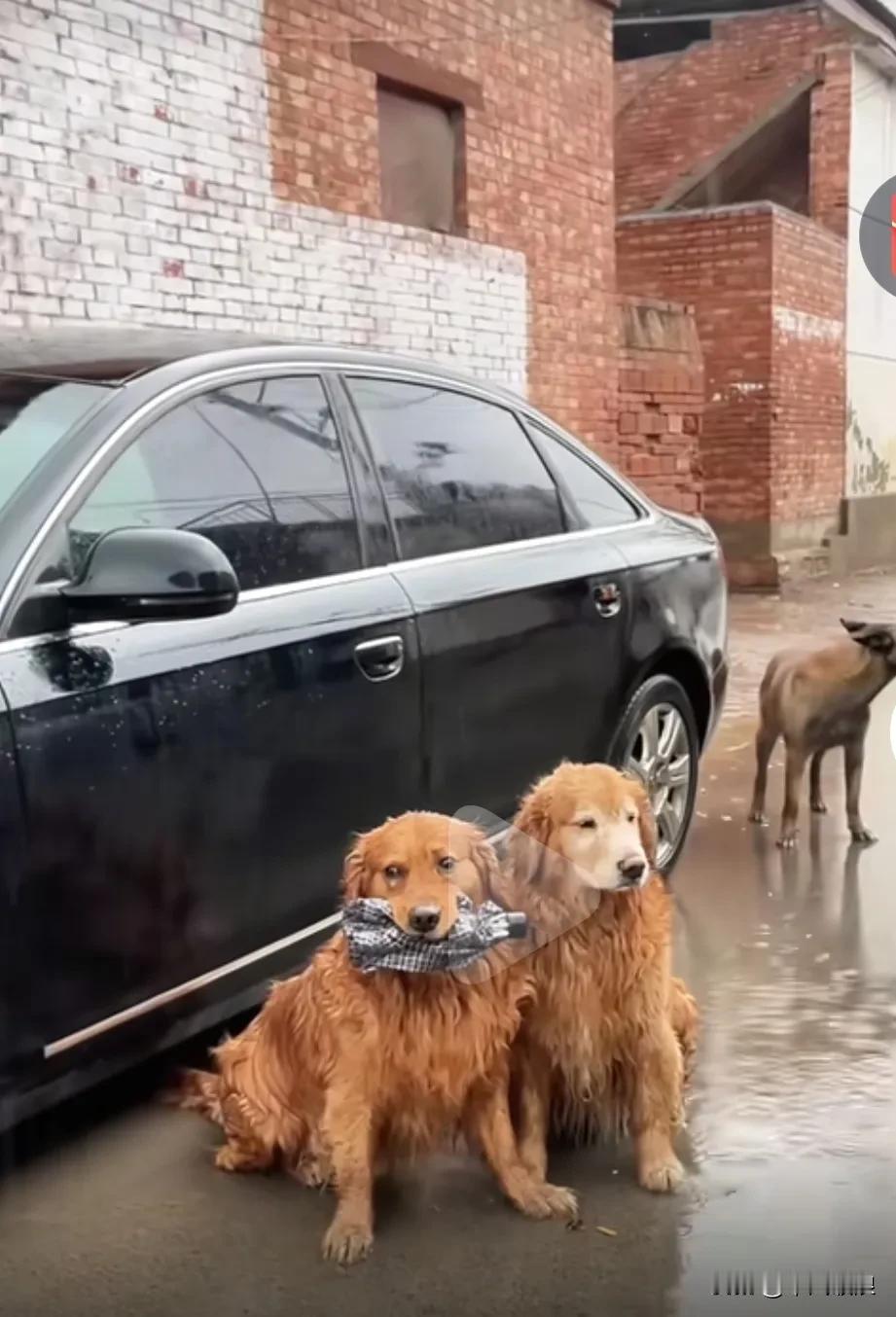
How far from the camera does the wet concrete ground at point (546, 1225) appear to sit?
7.68 ft

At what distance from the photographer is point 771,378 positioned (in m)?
3.37

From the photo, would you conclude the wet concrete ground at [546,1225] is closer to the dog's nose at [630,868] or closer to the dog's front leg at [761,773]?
the dog's nose at [630,868]

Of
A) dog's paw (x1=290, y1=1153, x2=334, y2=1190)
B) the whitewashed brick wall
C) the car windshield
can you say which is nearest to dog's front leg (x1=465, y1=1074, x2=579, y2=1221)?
dog's paw (x1=290, y1=1153, x2=334, y2=1190)

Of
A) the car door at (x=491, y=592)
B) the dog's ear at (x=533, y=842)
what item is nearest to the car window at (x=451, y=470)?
the car door at (x=491, y=592)

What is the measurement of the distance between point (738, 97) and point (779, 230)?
0.28 meters

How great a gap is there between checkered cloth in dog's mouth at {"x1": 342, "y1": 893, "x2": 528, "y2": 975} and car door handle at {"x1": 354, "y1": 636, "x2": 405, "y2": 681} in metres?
0.70

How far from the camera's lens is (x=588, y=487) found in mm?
3984

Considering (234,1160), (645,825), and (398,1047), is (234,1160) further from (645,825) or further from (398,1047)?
(645,825)

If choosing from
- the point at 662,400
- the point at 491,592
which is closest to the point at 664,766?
the point at 491,592

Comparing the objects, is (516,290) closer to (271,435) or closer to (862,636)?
(862,636)

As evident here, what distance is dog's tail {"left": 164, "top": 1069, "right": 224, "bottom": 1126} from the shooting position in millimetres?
2787

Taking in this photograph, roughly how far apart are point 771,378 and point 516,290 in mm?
2687

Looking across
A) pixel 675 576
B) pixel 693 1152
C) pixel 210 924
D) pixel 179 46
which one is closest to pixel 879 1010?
pixel 693 1152

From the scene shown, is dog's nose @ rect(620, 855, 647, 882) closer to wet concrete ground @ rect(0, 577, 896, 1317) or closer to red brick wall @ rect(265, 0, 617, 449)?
wet concrete ground @ rect(0, 577, 896, 1317)
